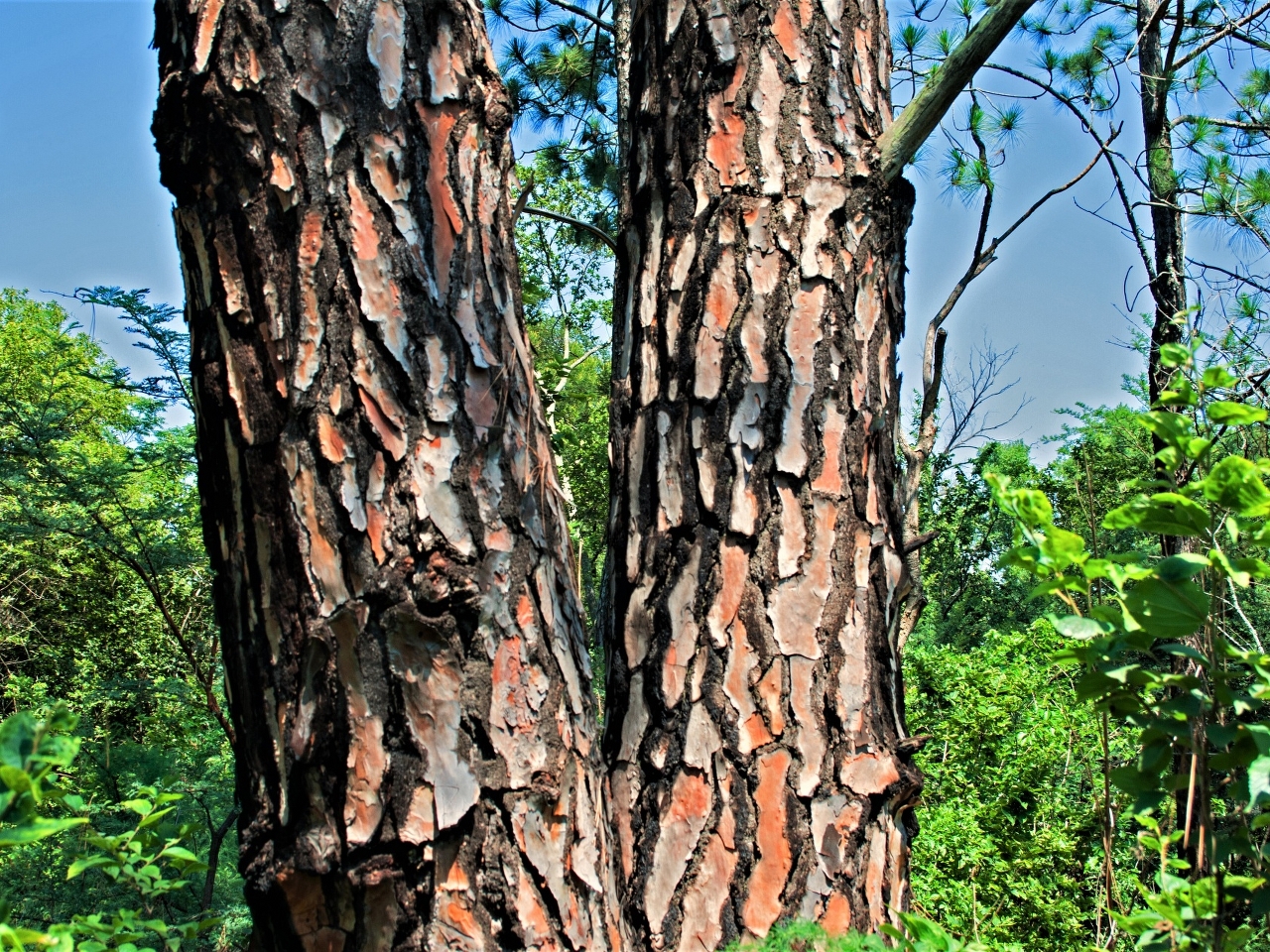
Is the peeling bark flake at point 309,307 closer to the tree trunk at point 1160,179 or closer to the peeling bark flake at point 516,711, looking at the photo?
the peeling bark flake at point 516,711

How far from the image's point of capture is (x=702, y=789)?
57.0 inches

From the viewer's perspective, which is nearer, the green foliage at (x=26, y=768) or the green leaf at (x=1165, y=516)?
the green foliage at (x=26, y=768)

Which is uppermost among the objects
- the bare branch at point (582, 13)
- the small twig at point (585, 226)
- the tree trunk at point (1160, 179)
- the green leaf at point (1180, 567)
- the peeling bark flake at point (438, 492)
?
the bare branch at point (582, 13)

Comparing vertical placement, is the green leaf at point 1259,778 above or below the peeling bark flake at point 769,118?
below

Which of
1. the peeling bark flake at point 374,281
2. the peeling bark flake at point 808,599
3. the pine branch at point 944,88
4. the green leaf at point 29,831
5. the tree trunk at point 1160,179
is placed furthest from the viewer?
the tree trunk at point 1160,179

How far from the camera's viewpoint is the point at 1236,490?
979 mm

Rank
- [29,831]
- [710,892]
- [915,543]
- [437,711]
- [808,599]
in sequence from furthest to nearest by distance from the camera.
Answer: [915,543]
[808,599]
[710,892]
[437,711]
[29,831]

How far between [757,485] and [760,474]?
0.02 m

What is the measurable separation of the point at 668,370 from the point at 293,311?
67cm

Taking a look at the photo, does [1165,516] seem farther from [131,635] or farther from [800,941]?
[131,635]

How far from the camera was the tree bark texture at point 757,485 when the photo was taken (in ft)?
4.70

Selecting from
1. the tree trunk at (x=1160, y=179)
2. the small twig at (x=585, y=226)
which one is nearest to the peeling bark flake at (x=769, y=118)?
A: the small twig at (x=585, y=226)

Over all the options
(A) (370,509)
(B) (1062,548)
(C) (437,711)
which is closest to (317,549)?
(A) (370,509)

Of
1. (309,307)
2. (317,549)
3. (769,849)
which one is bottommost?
(769,849)
